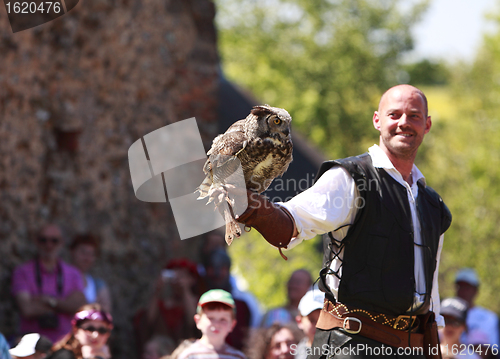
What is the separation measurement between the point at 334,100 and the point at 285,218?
16.4 m

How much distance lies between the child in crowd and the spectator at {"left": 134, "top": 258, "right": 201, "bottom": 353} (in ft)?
4.00

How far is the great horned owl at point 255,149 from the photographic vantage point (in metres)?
2.17

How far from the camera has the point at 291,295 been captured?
5133mm

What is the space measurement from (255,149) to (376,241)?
0.61 m

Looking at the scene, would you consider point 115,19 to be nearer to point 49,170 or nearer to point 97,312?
point 49,170

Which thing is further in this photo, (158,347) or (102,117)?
(102,117)

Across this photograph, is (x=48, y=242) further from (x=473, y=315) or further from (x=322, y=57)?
(x=322, y=57)

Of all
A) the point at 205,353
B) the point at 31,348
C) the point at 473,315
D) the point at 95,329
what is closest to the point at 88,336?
the point at 95,329

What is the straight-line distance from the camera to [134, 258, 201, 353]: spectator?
496 centimetres

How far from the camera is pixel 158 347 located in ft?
15.9

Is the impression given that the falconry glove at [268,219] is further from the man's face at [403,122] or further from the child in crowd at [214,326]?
the child in crowd at [214,326]


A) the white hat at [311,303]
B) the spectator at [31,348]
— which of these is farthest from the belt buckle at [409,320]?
the spectator at [31,348]

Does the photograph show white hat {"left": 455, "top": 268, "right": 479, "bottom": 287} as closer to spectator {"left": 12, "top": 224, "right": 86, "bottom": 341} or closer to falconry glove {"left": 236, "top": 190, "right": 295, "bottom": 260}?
spectator {"left": 12, "top": 224, "right": 86, "bottom": 341}

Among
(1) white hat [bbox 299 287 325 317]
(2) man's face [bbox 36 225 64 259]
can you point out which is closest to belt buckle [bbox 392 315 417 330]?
(1) white hat [bbox 299 287 325 317]
